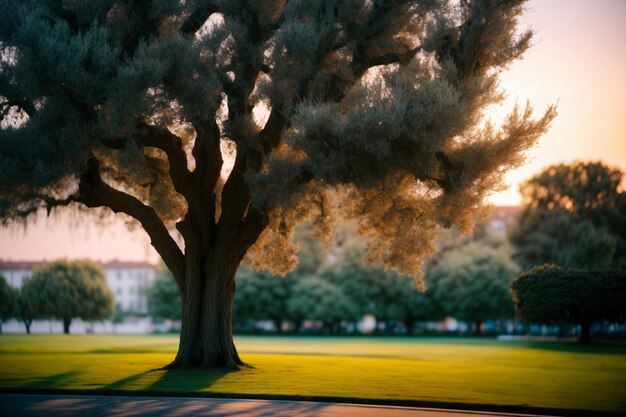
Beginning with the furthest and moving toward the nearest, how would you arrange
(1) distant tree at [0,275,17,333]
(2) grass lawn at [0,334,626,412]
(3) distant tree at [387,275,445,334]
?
(1) distant tree at [0,275,17,333]
(3) distant tree at [387,275,445,334]
(2) grass lawn at [0,334,626,412]

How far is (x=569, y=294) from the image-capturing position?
54375 millimetres

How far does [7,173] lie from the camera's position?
883 inches

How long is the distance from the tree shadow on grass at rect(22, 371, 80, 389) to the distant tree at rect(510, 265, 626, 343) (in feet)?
127

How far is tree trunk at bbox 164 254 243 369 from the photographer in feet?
86.6

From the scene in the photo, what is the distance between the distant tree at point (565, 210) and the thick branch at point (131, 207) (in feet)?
178

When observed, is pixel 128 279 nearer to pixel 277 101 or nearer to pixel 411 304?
pixel 411 304

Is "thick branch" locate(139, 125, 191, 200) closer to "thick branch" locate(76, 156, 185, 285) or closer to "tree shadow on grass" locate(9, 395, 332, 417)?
"thick branch" locate(76, 156, 185, 285)

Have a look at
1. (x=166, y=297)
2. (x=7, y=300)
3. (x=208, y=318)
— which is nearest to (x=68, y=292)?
(x=7, y=300)

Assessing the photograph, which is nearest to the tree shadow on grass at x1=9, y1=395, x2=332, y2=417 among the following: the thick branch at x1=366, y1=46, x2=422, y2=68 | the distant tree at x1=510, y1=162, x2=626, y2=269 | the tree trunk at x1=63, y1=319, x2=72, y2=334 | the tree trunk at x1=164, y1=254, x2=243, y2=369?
the tree trunk at x1=164, y1=254, x2=243, y2=369

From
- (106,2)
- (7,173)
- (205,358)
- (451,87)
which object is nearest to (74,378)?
(205,358)

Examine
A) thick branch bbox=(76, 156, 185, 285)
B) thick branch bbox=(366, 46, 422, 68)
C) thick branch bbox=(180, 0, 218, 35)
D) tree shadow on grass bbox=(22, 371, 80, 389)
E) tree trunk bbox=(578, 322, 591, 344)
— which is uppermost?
thick branch bbox=(180, 0, 218, 35)

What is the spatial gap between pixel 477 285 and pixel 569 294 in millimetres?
27471

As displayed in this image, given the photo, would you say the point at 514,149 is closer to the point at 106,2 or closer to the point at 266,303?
the point at 106,2

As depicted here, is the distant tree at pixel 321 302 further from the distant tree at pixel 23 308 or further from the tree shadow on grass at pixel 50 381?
the tree shadow on grass at pixel 50 381
